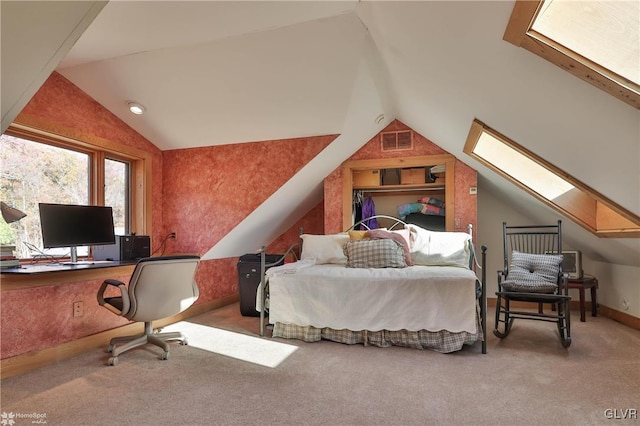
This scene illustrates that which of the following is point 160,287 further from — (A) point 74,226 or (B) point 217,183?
(B) point 217,183

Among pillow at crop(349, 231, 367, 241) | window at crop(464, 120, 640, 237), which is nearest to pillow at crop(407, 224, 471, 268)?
pillow at crop(349, 231, 367, 241)

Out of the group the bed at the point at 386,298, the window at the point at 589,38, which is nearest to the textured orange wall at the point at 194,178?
the bed at the point at 386,298

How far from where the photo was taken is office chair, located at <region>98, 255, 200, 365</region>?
8.36 ft

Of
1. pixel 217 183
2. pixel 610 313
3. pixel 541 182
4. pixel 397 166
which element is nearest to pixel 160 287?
pixel 217 183

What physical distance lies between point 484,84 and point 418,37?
1.65ft

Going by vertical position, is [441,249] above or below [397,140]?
below

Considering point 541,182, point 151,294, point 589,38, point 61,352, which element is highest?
point 589,38

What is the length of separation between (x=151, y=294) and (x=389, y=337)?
1943 mm

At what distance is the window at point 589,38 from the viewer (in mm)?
1240

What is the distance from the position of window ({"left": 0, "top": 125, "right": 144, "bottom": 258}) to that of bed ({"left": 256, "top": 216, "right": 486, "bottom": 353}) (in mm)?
1868

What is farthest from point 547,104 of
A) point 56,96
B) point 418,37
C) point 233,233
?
point 56,96

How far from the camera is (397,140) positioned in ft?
14.4

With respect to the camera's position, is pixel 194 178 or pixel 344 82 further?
pixel 194 178

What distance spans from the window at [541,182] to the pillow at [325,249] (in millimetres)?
1671
